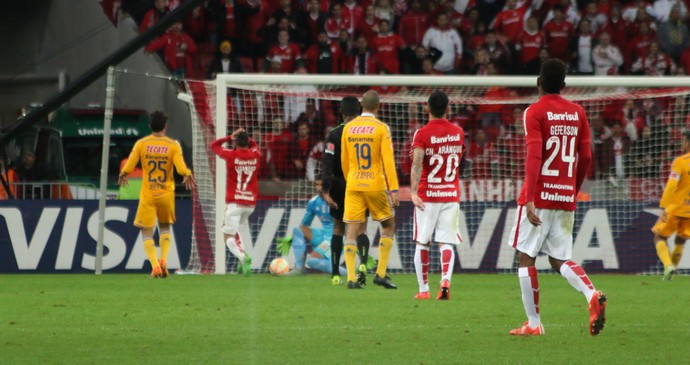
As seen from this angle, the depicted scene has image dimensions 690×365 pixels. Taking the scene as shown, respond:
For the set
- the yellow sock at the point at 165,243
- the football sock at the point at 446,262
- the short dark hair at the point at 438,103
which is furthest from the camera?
the yellow sock at the point at 165,243

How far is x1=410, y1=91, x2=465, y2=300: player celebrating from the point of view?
40.0ft

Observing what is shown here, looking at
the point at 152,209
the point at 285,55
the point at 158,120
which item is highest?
the point at 285,55

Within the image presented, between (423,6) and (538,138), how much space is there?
15.2 metres

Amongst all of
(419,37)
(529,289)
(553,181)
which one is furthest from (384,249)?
(419,37)

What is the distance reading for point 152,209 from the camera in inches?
622

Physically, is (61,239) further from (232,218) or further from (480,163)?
(480,163)

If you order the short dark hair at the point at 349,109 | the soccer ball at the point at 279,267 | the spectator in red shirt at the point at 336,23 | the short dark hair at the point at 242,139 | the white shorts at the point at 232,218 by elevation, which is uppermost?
the spectator in red shirt at the point at 336,23

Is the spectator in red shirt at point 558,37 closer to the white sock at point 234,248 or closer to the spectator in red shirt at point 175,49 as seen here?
the spectator in red shirt at point 175,49

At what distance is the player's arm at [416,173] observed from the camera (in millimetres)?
11898

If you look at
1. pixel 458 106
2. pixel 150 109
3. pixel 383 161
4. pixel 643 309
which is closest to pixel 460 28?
Answer: pixel 458 106

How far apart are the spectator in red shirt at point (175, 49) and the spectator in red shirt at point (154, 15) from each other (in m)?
0.28

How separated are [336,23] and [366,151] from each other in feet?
33.4

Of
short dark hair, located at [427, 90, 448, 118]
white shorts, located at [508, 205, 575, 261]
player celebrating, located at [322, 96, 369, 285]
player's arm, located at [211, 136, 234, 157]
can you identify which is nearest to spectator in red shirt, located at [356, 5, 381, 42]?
player's arm, located at [211, 136, 234, 157]

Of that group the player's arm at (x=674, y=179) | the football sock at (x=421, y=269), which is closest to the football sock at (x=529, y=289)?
the football sock at (x=421, y=269)
